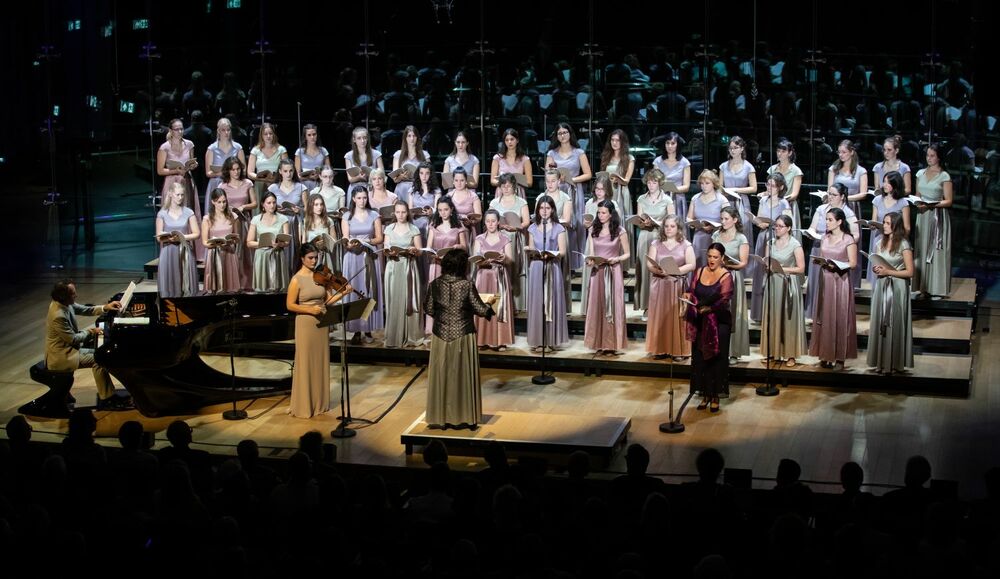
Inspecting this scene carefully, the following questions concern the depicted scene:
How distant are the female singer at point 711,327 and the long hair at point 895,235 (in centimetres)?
122

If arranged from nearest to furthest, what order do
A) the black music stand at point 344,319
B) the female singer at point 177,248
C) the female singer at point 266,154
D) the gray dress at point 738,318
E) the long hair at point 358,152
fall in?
the black music stand at point 344,319, the gray dress at point 738,318, the female singer at point 177,248, the long hair at point 358,152, the female singer at point 266,154

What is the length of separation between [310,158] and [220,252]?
4.21 ft

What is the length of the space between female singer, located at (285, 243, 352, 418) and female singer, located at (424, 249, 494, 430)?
0.93 metres

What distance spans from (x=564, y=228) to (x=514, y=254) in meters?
0.45

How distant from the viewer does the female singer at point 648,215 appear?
11.3 metres

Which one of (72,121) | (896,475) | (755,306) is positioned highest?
(72,121)

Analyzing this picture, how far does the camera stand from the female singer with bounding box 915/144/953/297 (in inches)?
448

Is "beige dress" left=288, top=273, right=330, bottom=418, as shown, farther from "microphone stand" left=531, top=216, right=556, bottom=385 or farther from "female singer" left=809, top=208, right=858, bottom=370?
"female singer" left=809, top=208, right=858, bottom=370

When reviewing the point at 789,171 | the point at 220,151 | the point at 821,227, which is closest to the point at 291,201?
the point at 220,151

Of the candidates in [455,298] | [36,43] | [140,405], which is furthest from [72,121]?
[455,298]

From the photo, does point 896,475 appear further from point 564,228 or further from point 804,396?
point 564,228

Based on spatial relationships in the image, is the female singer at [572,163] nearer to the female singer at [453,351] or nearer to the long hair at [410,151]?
the long hair at [410,151]

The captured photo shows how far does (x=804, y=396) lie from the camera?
399 inches

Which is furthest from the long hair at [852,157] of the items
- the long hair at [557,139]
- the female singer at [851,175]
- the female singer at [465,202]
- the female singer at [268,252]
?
the female singer at [268,252]
